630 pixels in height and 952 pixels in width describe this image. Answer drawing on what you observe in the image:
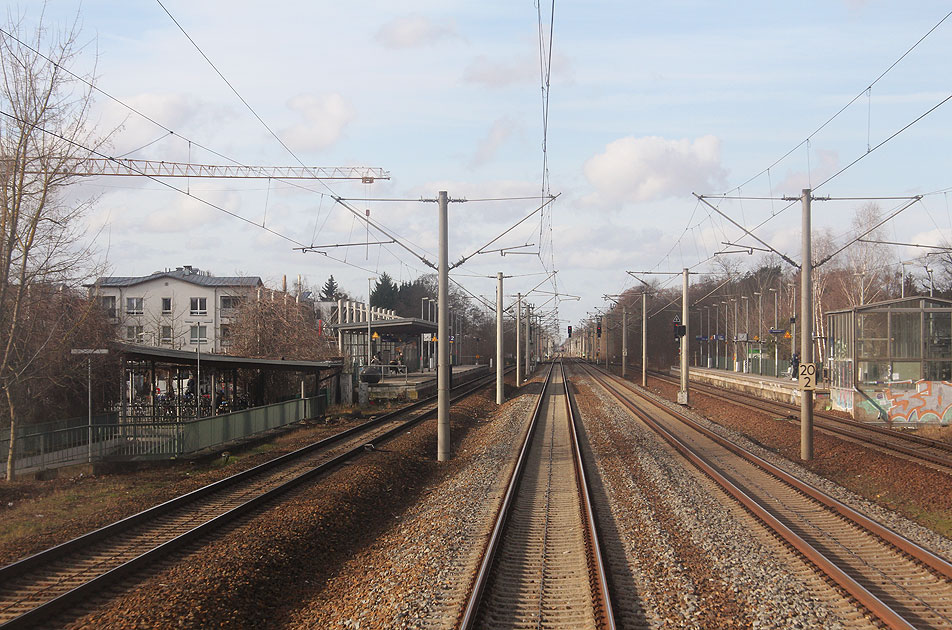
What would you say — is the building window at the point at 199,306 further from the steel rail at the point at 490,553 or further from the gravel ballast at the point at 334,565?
the gravel ballast at the point at 334,565

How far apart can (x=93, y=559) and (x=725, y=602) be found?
8.55 metres

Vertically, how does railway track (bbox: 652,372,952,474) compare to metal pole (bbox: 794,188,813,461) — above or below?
below

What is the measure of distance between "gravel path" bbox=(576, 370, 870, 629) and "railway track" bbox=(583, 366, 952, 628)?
26cm

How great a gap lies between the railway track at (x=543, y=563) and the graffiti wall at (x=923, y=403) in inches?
643

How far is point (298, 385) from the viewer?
4128cm

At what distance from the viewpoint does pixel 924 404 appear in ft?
90.6

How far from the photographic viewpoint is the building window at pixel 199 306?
6412 cm

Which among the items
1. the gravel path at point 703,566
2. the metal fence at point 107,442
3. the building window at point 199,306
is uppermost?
the building window at point 199,306

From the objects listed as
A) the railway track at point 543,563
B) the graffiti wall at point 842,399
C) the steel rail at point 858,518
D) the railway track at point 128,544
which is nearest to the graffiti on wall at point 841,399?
the graffiti wall at point 842,399

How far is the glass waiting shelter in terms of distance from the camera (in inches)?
1088

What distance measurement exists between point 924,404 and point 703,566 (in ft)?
72.7

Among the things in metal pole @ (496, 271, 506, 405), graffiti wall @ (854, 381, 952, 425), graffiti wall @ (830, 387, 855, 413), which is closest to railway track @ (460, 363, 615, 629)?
graffiti wall @ (854, 381, 952, 425)

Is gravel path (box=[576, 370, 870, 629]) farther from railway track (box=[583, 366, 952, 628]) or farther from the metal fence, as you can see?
the metal fence

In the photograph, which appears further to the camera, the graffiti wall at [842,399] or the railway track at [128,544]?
the graffiti wall at [842,399]
